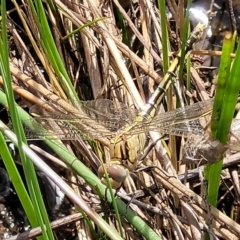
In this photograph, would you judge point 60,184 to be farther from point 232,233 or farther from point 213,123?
point 232,233

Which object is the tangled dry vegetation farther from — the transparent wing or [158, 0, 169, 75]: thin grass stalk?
[158, 0, 169, 75]: thin grass stalk

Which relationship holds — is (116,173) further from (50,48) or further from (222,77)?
(222,77)

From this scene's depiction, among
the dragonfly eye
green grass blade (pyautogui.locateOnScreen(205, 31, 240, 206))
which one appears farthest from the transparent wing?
green grass blade (pyautogui.locateOnScreen(205, 31, 240, 206))

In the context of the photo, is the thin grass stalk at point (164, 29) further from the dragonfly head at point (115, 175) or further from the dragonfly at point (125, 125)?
the dragonfly head at point (115, 175)

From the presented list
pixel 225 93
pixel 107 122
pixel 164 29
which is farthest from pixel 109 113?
pixel 225 93

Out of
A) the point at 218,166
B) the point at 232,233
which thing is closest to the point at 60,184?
the point at 218,166

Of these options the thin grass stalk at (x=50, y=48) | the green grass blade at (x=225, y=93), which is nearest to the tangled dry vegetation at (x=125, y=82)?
the thin grass stalk at (x=50, y=48)
